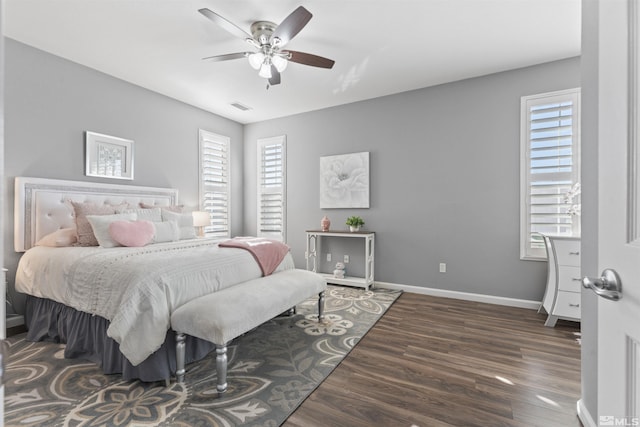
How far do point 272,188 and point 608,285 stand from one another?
4.85 m

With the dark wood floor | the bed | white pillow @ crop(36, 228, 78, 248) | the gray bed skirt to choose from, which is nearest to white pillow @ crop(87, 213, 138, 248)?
the bed

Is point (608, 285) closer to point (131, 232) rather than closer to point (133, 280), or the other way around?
point (133, 280)

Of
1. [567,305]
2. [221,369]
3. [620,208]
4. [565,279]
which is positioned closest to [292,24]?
[620,208]

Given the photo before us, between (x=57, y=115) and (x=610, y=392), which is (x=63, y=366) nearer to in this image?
(x=57, y=115)

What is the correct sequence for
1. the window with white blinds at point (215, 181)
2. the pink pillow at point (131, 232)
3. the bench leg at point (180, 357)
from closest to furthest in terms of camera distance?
the bench leg at point (180, 357) → the pink pillow at point (131, 232) → the window with white blinds at point (215, 181)

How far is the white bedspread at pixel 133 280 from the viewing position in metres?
1.88

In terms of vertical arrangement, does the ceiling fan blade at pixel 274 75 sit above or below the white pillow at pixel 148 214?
above

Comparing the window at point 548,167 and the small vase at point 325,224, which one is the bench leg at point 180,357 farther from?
the window at point 548,167

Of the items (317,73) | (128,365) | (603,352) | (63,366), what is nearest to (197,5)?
(317,73)

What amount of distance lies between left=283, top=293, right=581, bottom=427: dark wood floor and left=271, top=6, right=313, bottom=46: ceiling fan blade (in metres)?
2.55

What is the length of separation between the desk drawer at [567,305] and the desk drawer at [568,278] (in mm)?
51

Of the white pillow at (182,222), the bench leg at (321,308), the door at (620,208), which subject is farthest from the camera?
the white pillow at (182,222)

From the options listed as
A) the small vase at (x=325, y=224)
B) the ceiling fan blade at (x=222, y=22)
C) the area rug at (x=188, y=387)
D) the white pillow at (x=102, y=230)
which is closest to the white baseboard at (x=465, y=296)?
the small vase at (x=325, y=224)

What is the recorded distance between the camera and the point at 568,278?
2852mm
